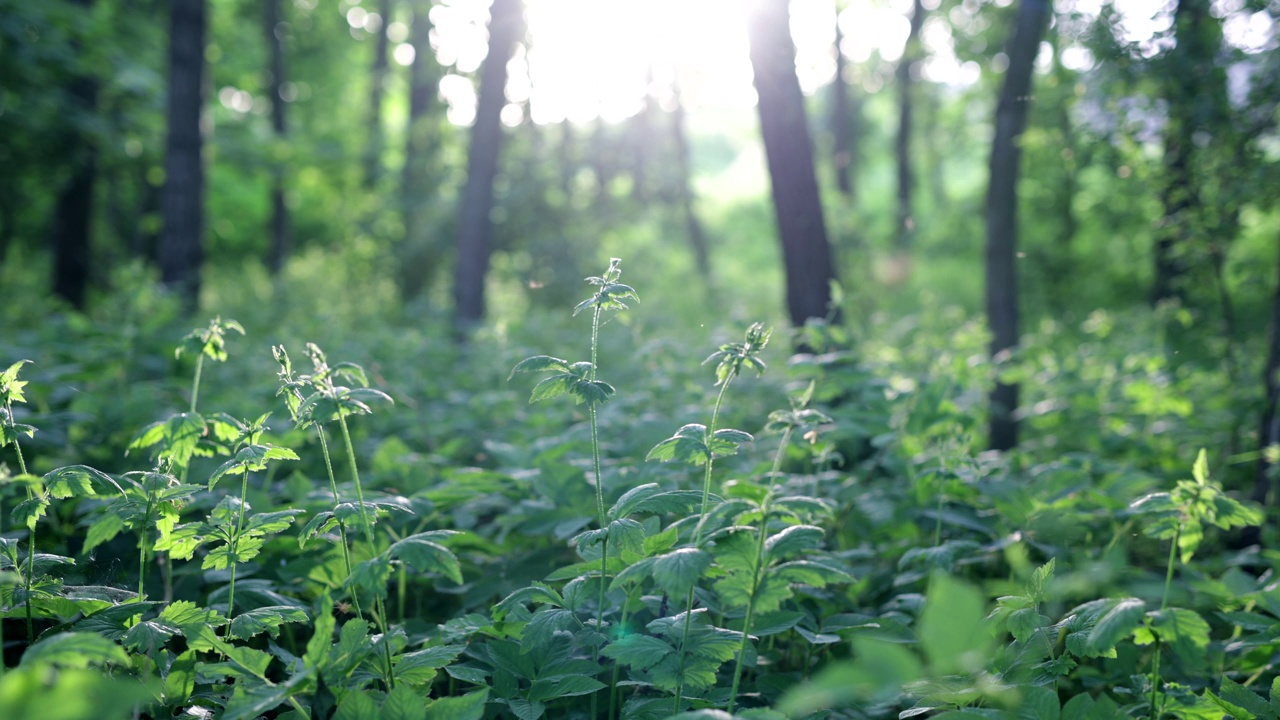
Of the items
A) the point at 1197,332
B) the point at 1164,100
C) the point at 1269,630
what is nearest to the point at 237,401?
the point at 1269,630

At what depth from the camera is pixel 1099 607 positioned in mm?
2004

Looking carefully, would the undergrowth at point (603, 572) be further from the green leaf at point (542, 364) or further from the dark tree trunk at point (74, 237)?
the dark tree trunk at point (74, 237)

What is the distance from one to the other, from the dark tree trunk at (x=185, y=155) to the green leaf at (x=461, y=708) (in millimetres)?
7947

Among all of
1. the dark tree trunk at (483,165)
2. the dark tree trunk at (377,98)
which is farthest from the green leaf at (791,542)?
the dark tree trunk at (377,98)

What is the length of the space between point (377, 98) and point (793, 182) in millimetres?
17032

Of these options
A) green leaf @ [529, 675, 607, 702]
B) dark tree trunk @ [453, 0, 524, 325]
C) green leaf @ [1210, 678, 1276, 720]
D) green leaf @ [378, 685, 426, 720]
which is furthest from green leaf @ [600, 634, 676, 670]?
dark tree trunk @ [453, 0, 524, 325]

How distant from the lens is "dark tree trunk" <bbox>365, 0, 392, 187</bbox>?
16.7 metres

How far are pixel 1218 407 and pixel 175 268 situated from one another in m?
9.34

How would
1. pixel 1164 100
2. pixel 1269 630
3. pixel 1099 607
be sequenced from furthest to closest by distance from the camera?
pixel 1164 100
pixel 1269 630
pixel 1099 607

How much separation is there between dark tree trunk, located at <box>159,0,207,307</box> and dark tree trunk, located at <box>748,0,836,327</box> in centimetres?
607

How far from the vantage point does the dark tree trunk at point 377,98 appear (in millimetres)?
16734

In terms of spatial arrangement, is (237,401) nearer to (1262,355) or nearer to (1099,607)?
(1099,607)

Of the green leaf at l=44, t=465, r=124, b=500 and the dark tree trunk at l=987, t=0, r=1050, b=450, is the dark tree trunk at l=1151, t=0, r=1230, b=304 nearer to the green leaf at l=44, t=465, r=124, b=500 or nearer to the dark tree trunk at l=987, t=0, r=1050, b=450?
the dark tree trunk at l=987, t=0, r=1050, b=450

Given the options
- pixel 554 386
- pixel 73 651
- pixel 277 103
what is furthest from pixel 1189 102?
pixel 277 103
